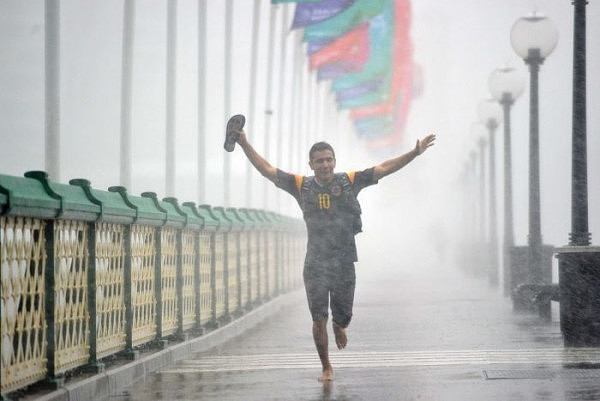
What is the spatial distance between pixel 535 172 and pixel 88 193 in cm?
1230

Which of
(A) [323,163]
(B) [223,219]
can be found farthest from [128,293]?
(B) [223,219]

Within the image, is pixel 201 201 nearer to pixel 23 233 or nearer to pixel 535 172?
pixel 535 172

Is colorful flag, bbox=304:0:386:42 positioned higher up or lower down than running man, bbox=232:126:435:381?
higher up

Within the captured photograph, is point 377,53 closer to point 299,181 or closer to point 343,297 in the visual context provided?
point 299,181

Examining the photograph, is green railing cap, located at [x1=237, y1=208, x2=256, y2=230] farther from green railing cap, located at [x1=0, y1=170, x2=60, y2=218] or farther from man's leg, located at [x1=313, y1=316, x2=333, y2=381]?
green railing cap, located at [x1=0, y1=170, x2=60, y2=218]

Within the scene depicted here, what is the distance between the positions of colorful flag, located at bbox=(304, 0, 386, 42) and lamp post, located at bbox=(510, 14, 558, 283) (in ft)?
60.1

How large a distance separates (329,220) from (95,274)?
1.83 metres

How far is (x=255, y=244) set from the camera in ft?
76.8

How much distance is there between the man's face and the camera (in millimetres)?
10977

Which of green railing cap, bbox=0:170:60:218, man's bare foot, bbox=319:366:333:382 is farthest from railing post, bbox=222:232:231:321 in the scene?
green railing cap, bbox=0:170:60:218

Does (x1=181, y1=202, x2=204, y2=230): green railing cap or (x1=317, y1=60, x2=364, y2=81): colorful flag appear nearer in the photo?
(x1=181, y1=202, x2=204, y2=230): green railing cap

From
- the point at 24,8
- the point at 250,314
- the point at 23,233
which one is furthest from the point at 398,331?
the point at 23,233

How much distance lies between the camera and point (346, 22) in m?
40.2

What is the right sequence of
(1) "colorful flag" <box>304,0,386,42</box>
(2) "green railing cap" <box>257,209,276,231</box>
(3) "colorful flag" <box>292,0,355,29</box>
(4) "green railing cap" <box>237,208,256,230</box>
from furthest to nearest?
(1) "colorful flag" <box>304,0,386,42</box> → (3) "colorful flag" <box>292,0,355,29</box> → (2) "green railing cap" <box>257,209,276,231</box> → (4) "green railing cap" <box>237,208,256,230</box>
